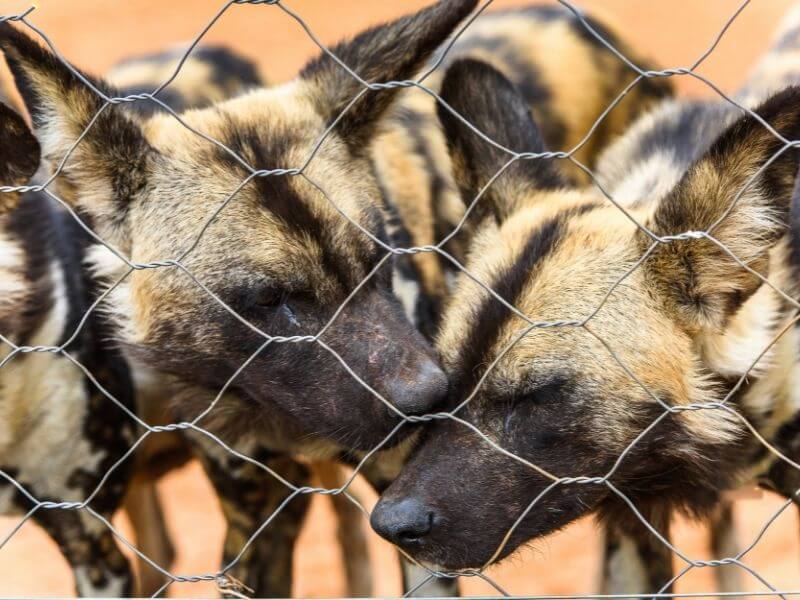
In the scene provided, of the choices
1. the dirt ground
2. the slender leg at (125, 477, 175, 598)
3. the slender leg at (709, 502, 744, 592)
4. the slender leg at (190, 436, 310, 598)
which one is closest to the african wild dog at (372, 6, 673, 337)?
the dirt ground

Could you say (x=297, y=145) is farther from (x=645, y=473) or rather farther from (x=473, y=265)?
(x=645, y=473)

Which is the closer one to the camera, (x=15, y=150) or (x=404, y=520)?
(x=404, y=520)

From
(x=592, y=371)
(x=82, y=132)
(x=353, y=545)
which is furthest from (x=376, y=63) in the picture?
(x=353, y=545)

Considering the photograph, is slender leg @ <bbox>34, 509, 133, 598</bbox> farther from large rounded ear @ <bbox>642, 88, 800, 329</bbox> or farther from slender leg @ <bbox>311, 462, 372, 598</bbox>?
large rounded ear @ <bbox>642, 88, 800, 329</bbox>

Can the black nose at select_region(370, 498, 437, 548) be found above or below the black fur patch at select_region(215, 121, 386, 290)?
below

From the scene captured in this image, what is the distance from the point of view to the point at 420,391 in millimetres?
2312

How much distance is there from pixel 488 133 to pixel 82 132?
89 cm

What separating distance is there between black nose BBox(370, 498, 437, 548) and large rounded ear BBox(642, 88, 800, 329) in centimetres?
64

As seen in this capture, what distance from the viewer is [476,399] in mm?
2311

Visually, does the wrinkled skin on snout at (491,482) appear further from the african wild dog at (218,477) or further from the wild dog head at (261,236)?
the african wild dog at (218,477)

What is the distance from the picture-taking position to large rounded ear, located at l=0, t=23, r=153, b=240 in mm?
2414

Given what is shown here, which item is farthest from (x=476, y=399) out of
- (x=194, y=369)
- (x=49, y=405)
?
(x=49, y=405)

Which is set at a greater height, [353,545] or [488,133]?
[488,133]

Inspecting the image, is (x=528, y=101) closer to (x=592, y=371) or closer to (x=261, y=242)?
(x=261, y=242)
